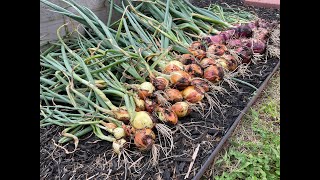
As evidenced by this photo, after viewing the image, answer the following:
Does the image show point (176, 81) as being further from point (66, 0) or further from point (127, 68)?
point (66, 0)

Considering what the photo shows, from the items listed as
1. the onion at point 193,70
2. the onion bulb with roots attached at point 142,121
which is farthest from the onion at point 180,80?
the onion bulb with roots attached at point 142,121

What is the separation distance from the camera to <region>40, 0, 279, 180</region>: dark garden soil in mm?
2059

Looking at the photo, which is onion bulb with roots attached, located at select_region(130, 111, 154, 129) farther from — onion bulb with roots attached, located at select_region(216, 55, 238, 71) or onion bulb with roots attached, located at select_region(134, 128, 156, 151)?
onion bulb with roots attached, located at select_region(216, 55, 238, 71)

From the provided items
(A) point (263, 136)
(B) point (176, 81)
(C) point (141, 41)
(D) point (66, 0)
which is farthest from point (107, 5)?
(A) point (263, 136)

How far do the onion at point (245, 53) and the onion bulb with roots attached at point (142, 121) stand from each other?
130cm

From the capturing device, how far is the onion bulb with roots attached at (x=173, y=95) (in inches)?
94.6

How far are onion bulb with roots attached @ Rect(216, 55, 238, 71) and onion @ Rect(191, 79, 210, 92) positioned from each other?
0.39 meters

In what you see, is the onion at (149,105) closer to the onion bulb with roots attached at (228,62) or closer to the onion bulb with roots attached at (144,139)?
the onion bulb with roots attached at (144,139)

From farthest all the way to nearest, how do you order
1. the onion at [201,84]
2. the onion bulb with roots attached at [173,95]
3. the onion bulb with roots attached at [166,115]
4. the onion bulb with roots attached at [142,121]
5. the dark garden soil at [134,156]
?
the onion at [201,84] < the onion bulb with roots attached at [173,95] < the onion bulb with roots attached at [166,115] < the onion bulb with roots attached at [142,121] < the dark garden soil at [134,156]

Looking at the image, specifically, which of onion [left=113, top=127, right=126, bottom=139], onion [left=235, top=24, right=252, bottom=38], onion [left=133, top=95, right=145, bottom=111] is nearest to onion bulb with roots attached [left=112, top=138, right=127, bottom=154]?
onion [left=113, top=127, right=126, bottom=139]

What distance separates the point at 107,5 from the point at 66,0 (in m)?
0.60

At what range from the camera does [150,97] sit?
2359 mm

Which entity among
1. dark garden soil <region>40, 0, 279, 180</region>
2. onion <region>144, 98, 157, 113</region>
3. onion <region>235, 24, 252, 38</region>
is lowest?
dark garden soil <region>40, 0, 279, 180</region>
